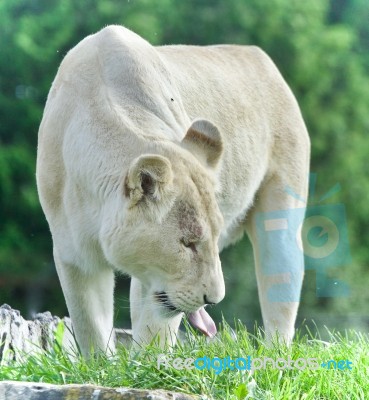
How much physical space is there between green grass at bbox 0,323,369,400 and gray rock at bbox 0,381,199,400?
22 centimetres

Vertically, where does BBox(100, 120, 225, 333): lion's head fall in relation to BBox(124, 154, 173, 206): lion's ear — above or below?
below

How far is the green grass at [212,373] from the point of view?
9.93ft

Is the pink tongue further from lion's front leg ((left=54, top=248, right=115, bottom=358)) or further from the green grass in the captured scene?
lion's front leg ((left=54, top=248, right=115, bottom=358))

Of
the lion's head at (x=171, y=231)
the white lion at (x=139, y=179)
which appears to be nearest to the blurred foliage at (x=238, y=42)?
the white lion at (x=139, y=179)

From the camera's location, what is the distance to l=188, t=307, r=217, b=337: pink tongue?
332 centimetres

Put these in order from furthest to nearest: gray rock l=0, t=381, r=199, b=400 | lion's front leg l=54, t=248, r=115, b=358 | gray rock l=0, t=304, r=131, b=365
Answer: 1. gray rock l=0, t=304, r=131, b=365
2. lion's front leg l=54, t=248, r=115, b=358
3. gray rock l=0, t=381, r=199, b=400

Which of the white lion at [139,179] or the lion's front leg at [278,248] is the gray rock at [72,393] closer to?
the white lion at [139,179]

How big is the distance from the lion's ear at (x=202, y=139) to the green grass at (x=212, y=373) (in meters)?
0.68

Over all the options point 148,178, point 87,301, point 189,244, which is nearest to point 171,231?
point 189,244

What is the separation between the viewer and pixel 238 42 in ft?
30.2

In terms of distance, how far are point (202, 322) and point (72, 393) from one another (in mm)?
706

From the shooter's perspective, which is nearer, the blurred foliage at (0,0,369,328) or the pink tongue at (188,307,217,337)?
the pink tongue at (188,307,217,337)

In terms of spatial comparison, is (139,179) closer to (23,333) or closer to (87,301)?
(87,301)

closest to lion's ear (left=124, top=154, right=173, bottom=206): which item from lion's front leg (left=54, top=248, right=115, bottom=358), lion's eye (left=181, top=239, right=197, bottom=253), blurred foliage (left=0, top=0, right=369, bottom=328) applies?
lion's eye (left=181, top=239, right=197, bottom=253)
